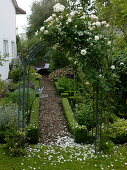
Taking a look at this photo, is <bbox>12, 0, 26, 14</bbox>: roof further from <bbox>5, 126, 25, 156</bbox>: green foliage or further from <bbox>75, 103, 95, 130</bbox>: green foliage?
<bbox>5, 126, 25, 156</bbox>: green foliage

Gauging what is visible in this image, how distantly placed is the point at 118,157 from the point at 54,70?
12.5 meters

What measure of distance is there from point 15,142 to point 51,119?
2.77 metres

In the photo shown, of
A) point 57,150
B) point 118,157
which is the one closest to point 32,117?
point 57,150

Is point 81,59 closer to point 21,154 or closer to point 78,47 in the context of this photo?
point 78,47

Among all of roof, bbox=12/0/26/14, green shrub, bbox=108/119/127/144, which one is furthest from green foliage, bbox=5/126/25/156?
roof, bbox=12/0/26/14

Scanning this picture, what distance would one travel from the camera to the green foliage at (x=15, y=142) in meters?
5.29

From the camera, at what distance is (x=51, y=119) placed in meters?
8.10

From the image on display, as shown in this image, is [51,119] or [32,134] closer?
[32,134]

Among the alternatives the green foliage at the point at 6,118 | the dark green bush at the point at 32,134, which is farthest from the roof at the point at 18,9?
the dark green bush at the point at 32,134

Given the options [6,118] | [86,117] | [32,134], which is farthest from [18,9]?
[32,134]

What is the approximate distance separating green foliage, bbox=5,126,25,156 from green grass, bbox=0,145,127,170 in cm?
14

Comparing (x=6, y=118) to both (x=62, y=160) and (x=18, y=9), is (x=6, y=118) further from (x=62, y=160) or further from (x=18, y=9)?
(x=18, y=9)

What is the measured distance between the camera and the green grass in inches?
187

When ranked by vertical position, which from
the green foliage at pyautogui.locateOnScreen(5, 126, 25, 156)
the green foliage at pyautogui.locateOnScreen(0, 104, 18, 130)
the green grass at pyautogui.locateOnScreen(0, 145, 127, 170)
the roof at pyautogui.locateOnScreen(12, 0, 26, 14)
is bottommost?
A: the green grass at pyautogui.locateOnScreen(0, 145, 127, 170)
